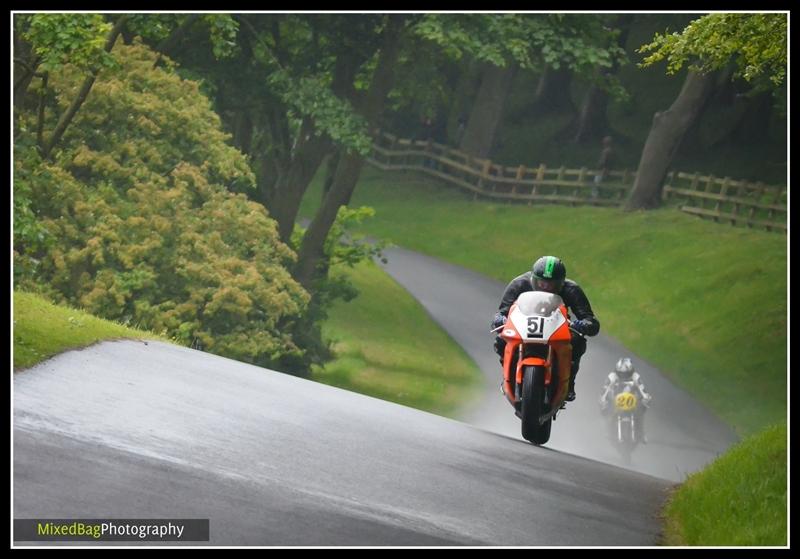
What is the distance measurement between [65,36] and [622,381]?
24.3 ft

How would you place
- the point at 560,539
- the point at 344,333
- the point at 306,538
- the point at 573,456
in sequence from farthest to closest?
the point at 344,333, the point at 573,456, the point at 560,539, the point at 306,538

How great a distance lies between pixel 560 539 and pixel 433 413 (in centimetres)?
448

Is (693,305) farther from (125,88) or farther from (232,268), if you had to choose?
(125,88)

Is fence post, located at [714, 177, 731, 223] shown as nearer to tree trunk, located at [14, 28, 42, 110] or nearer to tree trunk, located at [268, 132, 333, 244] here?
tree trunk, located at [268, 132, 333, 244]

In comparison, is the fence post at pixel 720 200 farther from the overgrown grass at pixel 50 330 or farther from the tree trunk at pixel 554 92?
the overgrown grass at pixel 50 330

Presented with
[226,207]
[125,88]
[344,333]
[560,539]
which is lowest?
[560,539]

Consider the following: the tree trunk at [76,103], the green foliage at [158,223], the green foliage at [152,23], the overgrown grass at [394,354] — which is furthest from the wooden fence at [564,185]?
the tree trunk at [76,103]

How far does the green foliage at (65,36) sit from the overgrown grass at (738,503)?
7.97 metres

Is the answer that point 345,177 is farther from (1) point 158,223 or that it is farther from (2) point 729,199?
(2) point 729,199

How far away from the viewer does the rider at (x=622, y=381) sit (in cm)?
1728

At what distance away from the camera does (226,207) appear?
1873 cm

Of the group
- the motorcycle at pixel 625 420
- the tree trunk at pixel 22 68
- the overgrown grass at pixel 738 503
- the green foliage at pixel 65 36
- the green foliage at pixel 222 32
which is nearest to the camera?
the overgrown grass at pixel 738 503
